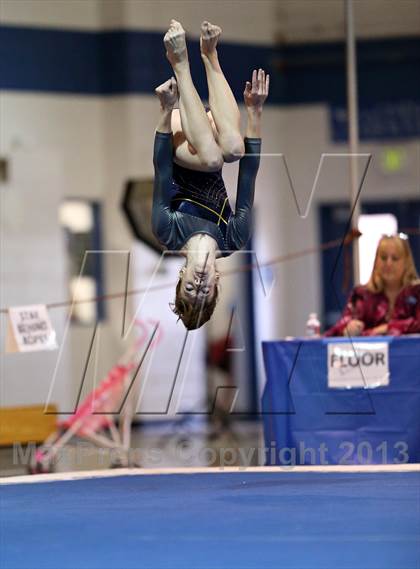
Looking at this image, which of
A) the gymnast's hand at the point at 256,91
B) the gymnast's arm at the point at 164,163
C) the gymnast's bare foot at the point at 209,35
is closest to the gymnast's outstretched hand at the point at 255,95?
the gymnast's hand at the point at 256,91

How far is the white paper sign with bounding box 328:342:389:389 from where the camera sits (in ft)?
18.0

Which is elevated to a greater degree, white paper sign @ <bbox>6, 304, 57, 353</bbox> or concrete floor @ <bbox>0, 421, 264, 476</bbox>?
white paper sign @ <bbox>6, 304, 57, 353</bbox>

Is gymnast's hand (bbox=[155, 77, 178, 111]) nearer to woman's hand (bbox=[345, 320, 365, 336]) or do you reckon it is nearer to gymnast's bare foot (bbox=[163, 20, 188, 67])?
gymnast's bare foot (bbox=[163, 20, 188, 67])

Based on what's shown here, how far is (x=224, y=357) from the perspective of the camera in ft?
31.8

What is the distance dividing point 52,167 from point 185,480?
4.76 meters

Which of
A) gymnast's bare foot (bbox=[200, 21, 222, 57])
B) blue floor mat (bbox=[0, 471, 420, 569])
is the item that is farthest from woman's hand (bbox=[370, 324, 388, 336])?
gymnast's bare foot (bbox=[200, 21, 222, 57])

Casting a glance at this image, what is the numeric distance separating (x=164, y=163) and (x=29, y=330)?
95.5 inches

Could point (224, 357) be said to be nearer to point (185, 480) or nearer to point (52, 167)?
point (52, 167)

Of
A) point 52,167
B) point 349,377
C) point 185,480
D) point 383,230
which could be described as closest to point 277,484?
point 185,480

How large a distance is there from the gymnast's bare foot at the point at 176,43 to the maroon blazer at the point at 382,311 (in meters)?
1.96

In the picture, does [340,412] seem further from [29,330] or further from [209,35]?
[209,35]

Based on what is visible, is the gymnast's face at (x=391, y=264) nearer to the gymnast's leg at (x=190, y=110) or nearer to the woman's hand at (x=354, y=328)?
the woman's hand at (x=354, y=328)

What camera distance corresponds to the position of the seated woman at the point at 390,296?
5598 millimetres

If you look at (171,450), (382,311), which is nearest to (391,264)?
(382,311)
